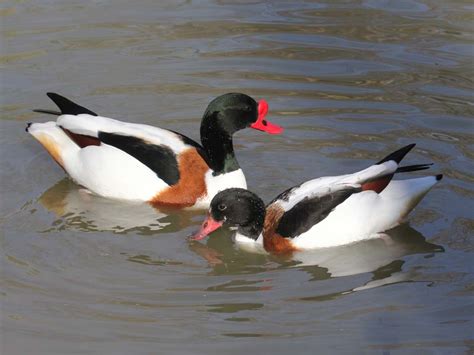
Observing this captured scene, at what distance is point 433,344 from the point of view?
676cm

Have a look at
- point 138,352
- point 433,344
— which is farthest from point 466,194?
point 138,352

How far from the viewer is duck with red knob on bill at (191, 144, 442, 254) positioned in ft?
26.5

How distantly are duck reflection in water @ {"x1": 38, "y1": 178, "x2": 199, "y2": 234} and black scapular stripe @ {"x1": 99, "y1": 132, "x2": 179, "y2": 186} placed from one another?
294mm

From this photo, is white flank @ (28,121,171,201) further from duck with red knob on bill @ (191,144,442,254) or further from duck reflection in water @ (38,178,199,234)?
duck with red knob on bill @ (191,144,442,254)

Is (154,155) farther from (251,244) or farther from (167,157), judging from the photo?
(251,244)

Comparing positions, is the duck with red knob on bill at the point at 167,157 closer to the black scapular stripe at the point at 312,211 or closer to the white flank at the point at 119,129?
the white flank at the point at 119,129

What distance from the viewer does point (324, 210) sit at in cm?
807

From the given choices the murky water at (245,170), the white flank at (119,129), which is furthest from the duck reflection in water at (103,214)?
the white flank at (119,129)

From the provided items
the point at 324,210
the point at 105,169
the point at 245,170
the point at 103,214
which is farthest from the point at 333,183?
the point at 105,169

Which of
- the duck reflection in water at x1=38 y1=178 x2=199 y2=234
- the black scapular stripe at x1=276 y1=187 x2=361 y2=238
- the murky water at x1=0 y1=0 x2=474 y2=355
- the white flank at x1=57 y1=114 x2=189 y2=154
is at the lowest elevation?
the duck reflection in water at x1=38 y1=178 x2=199 y2=234

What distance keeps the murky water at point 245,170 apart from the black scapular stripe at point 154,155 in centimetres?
33

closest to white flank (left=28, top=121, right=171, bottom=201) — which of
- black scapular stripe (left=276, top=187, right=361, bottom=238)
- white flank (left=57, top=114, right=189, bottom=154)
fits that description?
white flank (left=57, top=114, right=189, bottom=154)

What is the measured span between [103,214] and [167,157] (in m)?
0.70

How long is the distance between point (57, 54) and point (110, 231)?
4.08m
